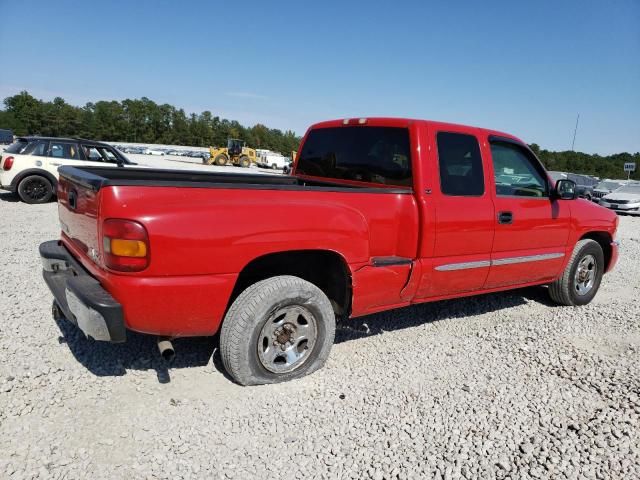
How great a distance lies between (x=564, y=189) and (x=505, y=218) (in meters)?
0.95

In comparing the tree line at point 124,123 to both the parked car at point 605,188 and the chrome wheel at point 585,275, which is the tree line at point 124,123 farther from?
the chrome wheel at point 585,275

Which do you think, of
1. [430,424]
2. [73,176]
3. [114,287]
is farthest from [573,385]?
[73,176]

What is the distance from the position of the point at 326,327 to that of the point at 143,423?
1.30 metres

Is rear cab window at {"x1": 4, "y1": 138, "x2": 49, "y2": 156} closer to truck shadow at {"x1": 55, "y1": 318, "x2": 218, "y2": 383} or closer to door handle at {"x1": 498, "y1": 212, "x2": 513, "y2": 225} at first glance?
truck shadow at {"x1": 55, "y1": 318, "x2": 218, "y2": 383}

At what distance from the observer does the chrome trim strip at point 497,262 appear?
3.77m

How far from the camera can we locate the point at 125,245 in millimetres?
2465

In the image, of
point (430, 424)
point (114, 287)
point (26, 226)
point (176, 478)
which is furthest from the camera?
point (26, 226)

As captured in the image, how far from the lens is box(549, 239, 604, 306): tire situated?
5.10 meters

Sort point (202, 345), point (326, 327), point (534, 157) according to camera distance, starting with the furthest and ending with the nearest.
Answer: point (534, 157) < point (202, 345) < point (326, 327)

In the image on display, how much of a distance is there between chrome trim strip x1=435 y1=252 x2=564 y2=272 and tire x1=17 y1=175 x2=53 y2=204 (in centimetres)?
1015

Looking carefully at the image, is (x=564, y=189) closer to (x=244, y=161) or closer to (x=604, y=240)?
(x=604, y=240)

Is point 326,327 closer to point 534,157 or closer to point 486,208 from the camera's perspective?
point 486,208

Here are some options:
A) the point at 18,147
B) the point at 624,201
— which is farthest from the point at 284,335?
the point at 624,201

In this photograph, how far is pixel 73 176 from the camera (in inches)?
120
